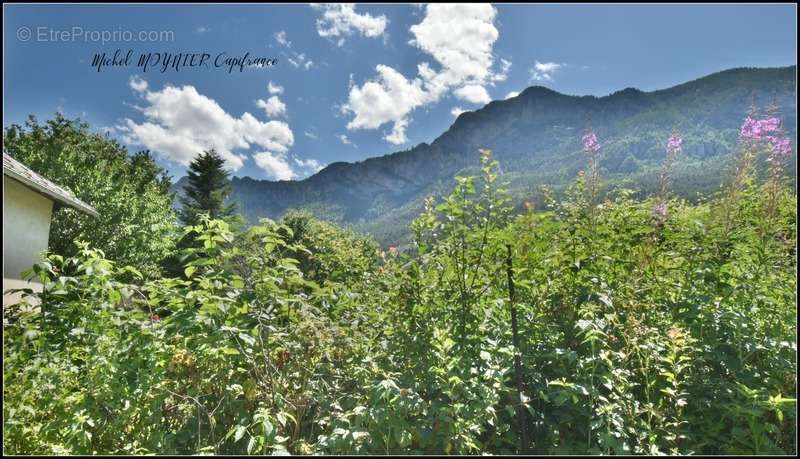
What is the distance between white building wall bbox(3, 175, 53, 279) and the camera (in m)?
11.0

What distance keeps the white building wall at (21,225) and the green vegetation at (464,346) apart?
1088 cm

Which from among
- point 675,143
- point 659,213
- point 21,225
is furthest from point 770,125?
point 21,225

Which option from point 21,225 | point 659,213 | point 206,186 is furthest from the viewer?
point 206,186

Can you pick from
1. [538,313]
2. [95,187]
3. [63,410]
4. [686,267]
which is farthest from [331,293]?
[95,187]

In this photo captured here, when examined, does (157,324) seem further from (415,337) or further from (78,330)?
(415,337)

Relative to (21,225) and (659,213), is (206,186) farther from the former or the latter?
(659,213)

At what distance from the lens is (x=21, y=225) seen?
11.7 meters

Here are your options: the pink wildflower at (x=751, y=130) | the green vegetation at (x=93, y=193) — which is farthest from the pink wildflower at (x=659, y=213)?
the green vegetation at (x=93, y=193)

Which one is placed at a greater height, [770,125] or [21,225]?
[770,125]

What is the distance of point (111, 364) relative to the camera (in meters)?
2.41

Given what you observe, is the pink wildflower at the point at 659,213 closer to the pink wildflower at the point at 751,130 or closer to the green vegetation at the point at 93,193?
the pink wildflower at the point at 751,130

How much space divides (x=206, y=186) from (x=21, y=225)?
24.3 meters

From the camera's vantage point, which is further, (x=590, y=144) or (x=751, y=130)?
(x=590, y=144)

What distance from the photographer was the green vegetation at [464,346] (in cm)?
222
